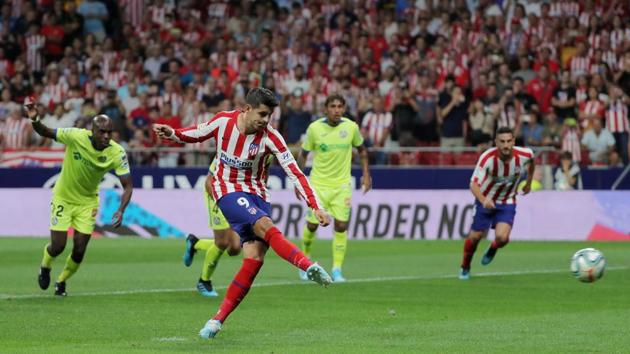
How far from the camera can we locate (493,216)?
19266 mm

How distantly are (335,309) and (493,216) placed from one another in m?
5.65

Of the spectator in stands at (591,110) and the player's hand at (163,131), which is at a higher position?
the player's hand at (163,131)

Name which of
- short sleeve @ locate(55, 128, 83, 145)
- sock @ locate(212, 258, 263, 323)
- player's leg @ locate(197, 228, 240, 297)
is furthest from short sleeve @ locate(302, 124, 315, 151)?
sock @ locate(212, 258, 263, 323)

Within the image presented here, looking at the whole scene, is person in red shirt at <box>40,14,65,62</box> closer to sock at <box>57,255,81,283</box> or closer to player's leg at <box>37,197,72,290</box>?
player's leg at <box>37,197,72,290</box>

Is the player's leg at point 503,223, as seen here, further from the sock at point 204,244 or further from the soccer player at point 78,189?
the soccer player at point 78,189

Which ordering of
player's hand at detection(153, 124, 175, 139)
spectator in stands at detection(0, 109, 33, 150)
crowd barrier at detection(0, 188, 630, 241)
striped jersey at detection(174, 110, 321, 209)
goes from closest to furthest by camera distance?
player's hand at detection(153, 124, 175, 139) < striped jersey at detection(174, 110, 321, 209) < crowd barrier at detection(0, 188, 630, 241) < spectator in stands at detection(0, 109, 33, 150)

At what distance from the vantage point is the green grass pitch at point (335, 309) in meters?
11.1

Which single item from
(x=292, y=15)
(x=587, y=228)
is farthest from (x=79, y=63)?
(x=587, y=228)

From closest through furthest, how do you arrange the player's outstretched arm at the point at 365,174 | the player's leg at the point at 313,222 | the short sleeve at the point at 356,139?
the player's outstretched arm at the point at 365,174 → the player's leg at the point at 313,222 → the short sleeve at the point at 356,139

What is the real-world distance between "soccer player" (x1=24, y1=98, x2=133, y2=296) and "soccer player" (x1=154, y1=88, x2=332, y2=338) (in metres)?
3.97

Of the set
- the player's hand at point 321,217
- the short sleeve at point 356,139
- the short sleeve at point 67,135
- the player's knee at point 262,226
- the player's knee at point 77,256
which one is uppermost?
the player's hand at point 321,217

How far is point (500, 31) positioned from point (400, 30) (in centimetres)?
244

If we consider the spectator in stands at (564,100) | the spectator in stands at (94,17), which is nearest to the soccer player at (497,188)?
the spectator in stands at (564,100)

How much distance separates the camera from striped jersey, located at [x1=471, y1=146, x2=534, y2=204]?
741 inches
